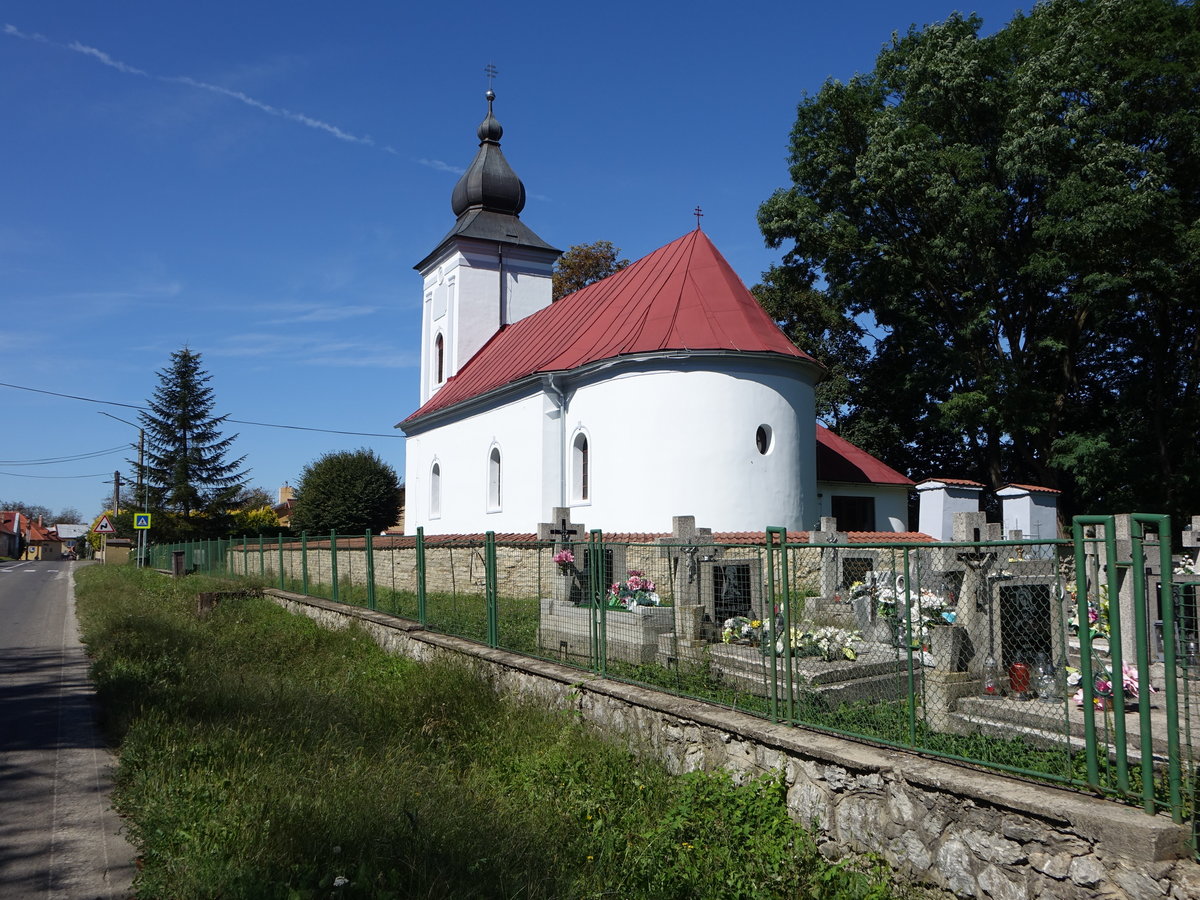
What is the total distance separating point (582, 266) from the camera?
3900cm

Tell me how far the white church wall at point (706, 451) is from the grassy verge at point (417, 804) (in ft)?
35.9

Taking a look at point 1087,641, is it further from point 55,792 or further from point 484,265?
Answer: point 484,265

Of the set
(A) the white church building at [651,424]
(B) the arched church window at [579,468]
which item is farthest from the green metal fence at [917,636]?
(B) the arched church window at [579,468]

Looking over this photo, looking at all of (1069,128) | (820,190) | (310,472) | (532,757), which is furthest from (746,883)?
(310,472)

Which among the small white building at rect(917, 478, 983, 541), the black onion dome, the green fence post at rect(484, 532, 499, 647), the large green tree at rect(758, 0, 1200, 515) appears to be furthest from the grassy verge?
the black onion dome

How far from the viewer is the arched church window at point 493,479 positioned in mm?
25406

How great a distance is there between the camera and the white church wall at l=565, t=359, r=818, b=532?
1916 centimetres

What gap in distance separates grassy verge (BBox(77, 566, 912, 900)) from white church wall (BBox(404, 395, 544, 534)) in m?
14.1

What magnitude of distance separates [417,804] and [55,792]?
2432mm

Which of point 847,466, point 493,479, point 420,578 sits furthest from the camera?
point 847,466

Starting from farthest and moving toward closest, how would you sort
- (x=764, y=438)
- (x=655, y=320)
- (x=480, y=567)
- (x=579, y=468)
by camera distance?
(x=579, y=468)
(x=655, y=320)
(x=764, y=438)
(x=480, y=567)

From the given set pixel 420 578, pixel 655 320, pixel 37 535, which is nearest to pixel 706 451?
pixel 655 320

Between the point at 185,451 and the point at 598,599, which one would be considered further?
the point at 185,451

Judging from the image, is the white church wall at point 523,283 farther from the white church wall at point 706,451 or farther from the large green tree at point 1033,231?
the white church wall at point 706,451
